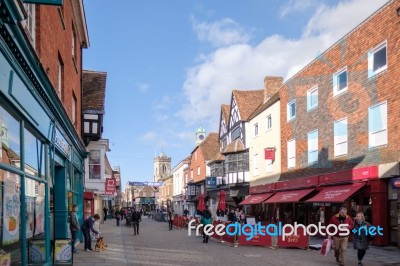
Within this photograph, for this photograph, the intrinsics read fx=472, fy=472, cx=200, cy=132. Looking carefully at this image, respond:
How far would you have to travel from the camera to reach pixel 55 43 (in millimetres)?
13117

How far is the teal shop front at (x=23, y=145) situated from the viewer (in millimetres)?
7082

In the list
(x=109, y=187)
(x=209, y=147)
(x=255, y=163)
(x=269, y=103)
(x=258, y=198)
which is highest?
(x=269, y=103)

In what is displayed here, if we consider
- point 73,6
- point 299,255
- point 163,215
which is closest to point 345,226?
point 299,255

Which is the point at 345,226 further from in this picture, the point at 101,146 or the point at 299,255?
the point at 101,146

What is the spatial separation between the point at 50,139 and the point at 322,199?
44.0ft

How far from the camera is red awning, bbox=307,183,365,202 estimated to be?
19.2 metres

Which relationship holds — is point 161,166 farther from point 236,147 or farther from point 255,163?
point 255,163

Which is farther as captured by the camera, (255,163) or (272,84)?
(272,84)

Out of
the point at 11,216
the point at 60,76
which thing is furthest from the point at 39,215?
the point at 60,76

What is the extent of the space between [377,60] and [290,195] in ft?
30.5

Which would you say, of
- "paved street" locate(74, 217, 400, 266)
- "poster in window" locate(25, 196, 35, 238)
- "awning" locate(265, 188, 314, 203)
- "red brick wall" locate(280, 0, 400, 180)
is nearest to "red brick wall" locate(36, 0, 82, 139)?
"poster in window" locate(25, 196, 35, 238)

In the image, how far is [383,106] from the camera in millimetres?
18828

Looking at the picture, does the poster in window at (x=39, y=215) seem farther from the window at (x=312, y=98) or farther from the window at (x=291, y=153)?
the window at (x=291, y=153)

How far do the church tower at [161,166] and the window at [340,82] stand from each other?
11240cm
